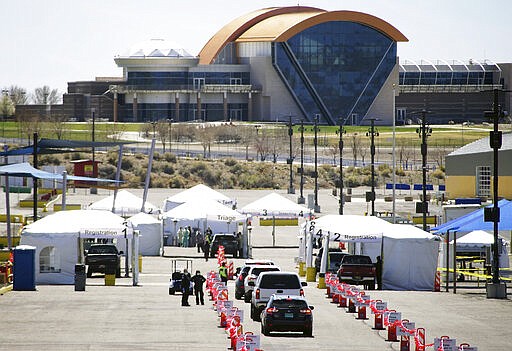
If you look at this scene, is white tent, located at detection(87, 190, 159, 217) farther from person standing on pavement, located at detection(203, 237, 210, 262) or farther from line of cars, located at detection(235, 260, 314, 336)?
line of cars, located at detection(235, 260, 314, 336)

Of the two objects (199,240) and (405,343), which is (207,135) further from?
(405,343)

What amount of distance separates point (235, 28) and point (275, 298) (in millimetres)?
162288

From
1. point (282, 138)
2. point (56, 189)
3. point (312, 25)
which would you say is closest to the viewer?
point (56, 189)

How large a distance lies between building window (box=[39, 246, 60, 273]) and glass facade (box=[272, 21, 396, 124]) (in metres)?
135

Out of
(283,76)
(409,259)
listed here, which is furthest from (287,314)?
(283,76)

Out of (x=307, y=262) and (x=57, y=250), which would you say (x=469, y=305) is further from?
(x=57, y=250)

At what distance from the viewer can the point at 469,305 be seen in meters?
37.2

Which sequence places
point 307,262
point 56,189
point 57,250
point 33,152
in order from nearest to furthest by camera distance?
point 57,250, point 307,262, point 33,152, point 56,189

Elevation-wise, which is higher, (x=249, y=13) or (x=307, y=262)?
(x=249, y=13)

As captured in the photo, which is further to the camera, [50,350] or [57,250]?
[57,250]

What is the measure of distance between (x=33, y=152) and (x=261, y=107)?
127 metres

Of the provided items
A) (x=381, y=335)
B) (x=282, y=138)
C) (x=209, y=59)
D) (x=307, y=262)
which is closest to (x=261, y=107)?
(x=209, y=59)

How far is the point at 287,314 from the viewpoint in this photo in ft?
94.0

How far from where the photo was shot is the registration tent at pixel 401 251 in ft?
139
